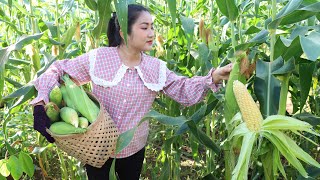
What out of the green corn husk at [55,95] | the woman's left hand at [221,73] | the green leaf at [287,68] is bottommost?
the green corn husk at [55,95]

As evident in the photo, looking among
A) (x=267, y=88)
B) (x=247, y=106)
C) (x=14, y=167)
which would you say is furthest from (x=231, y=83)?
(x=14, y=167)

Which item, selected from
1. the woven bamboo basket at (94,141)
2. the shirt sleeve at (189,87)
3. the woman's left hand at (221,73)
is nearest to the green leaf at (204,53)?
the shirt sleeve at (189,87)

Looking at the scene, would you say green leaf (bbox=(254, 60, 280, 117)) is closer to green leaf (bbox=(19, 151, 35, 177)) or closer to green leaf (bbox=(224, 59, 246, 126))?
green leaf (bbox=(224, 59, 246, 126))

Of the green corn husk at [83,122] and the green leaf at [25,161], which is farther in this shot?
the green leaf at [25,161]

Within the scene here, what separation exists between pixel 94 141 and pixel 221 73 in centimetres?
58

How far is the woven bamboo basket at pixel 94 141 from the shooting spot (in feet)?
5.20

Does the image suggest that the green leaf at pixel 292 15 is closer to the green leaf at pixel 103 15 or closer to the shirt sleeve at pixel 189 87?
the shirt sleeve at pixel 189 87

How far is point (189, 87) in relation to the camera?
1.89 m

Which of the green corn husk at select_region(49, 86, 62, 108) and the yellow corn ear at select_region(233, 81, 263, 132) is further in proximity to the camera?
the green corn husk at select_region(49, 86, 62, 108)

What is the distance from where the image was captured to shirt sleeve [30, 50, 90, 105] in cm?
173

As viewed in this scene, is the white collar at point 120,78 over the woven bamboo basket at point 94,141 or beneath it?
over

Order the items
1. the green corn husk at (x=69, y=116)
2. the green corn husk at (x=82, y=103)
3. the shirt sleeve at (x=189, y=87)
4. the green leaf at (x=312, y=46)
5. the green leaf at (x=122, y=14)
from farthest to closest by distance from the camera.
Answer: the shirt sleeve at (x=189, y=87), the green corn husk at (x=82, y=103), the green corn husk at (x=69, y=116), the green leaf at (x=122, y=14), the green leaf at (x=312, y=46)

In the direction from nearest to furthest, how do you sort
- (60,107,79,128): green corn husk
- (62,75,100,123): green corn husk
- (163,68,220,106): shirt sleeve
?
(60,107,79,128): green corn husk < (62,75,100,123): green corn husk < (163,68,220,106): shirt sleeve

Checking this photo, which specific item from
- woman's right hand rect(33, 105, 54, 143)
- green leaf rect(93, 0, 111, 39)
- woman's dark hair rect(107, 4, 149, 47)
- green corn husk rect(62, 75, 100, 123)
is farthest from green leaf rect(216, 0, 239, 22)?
woman's right hand rect(33, 105, 54, 143)
